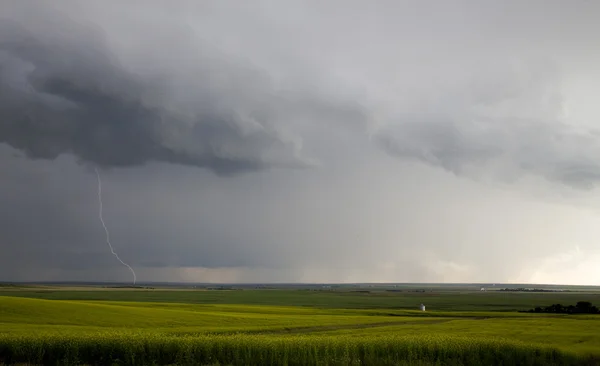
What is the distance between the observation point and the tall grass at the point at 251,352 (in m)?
29.5

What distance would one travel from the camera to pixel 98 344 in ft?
101

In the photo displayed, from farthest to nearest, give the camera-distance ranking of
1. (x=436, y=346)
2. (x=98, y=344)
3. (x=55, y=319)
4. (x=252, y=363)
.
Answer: (x=55, y=319)
(x=436, y=346)
(x=98, y=344)
(x=252, y=363)

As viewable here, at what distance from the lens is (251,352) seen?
30.4 meters

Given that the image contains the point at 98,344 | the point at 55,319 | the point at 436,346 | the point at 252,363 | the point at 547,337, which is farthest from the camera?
the point at 55,319

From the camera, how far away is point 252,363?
29031 mm

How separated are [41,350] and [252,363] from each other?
12.7 meters

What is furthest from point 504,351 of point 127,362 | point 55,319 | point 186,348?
point 55,319

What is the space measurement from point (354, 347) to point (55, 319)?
32503 millimetres

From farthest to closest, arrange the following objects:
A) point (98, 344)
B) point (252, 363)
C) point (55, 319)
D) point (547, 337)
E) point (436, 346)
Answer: point (55, 319), point (547, 337), point (436, 346), point (98, 344), point (252, 363)

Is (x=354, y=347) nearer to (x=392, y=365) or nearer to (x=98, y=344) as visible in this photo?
(x=392, y=365)

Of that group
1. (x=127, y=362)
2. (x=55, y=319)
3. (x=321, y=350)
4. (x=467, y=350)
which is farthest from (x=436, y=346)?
(x=55, y=319)

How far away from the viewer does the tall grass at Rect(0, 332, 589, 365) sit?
29531mm

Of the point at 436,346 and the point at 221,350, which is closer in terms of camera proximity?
the point at 221,350

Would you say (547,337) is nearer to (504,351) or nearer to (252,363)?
(504,351)
